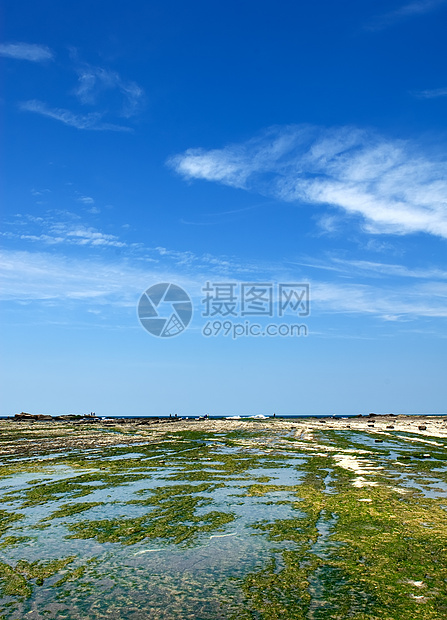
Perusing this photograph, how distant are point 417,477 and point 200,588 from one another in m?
17.6

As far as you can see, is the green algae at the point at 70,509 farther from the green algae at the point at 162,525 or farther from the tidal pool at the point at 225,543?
the green algae at the point at 162,525

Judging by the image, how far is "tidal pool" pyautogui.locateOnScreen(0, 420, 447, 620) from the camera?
9430mm

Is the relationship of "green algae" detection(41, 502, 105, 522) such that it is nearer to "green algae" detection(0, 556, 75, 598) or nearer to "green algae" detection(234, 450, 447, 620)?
"green algae" detection(0, 556, 75, 598)

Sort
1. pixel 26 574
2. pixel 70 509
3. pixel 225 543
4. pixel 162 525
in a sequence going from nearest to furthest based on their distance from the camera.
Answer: pixel 26 574 < pixel 225 543 < pixel 162 525 < pixel 70 509

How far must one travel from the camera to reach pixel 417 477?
23562mm

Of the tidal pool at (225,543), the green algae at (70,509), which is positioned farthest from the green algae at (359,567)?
the green algae at (70,509)

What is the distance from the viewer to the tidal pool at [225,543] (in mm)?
9430

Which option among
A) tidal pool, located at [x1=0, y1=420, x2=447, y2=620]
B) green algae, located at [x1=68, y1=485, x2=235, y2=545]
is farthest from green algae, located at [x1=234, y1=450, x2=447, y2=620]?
green algae, located at [x1=68, y1=485, x2=235, y2=545]

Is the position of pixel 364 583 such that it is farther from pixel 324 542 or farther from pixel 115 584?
pixel 115 584

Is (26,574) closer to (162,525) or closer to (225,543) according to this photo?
(162,525)

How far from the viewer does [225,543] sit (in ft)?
44.1

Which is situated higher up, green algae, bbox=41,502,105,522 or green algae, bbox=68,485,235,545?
green algae, bbox=68,485,235,545

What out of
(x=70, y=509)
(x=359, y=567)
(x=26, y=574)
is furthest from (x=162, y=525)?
(x=359, y=567)

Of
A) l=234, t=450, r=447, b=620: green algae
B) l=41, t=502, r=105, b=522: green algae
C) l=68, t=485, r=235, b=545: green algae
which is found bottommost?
l=41, t=502, r=105, b=522: green algae
